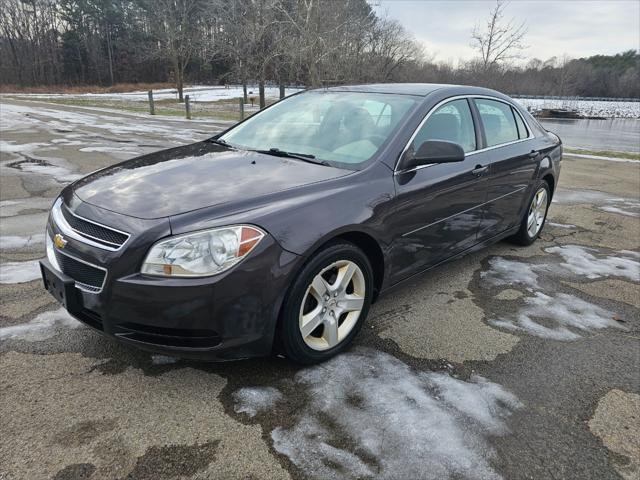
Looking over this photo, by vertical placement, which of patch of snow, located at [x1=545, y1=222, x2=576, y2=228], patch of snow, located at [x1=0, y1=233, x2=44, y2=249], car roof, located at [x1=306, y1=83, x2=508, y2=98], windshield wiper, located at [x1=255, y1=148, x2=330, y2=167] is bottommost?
patch of snow, located at [x1=545, y1=222, x2=576, y2=228]

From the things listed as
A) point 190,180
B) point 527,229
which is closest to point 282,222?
point 190,180

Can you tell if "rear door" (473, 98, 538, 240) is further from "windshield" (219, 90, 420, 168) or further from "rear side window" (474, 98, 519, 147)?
"windshield" (219, 90, 420, 168)

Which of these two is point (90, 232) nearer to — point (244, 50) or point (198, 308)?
point (198, 308)

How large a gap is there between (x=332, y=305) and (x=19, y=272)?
8.89 ft

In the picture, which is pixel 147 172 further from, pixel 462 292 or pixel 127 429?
pixel 462 292

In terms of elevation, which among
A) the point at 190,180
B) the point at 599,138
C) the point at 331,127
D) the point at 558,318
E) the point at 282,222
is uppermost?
the point at 331,127

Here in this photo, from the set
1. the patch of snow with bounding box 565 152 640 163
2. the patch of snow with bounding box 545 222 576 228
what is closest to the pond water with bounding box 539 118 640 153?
the patch of snow with bounding box 565 152 640 163

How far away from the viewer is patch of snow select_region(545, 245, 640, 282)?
429 cm

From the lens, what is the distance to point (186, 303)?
2107 mm

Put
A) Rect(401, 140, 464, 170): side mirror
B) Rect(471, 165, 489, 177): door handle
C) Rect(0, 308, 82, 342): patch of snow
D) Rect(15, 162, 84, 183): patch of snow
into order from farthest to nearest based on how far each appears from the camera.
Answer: Rect(15, 162, 84, 183): patch of snow, Rect(471, 165, 489, 177): door handle, Rect(401, 140, 464, 170): side mirror, Rect(0, 308, 82, 342): patch of snow

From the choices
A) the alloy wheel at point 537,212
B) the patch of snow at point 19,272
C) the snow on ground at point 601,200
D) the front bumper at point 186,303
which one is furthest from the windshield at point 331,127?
the snow on ground at point 601,200

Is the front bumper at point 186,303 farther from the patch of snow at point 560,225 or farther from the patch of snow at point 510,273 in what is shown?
the patch of snow at point 560,225

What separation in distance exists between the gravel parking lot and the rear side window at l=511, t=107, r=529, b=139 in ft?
4.91

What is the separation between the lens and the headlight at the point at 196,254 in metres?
2.12
